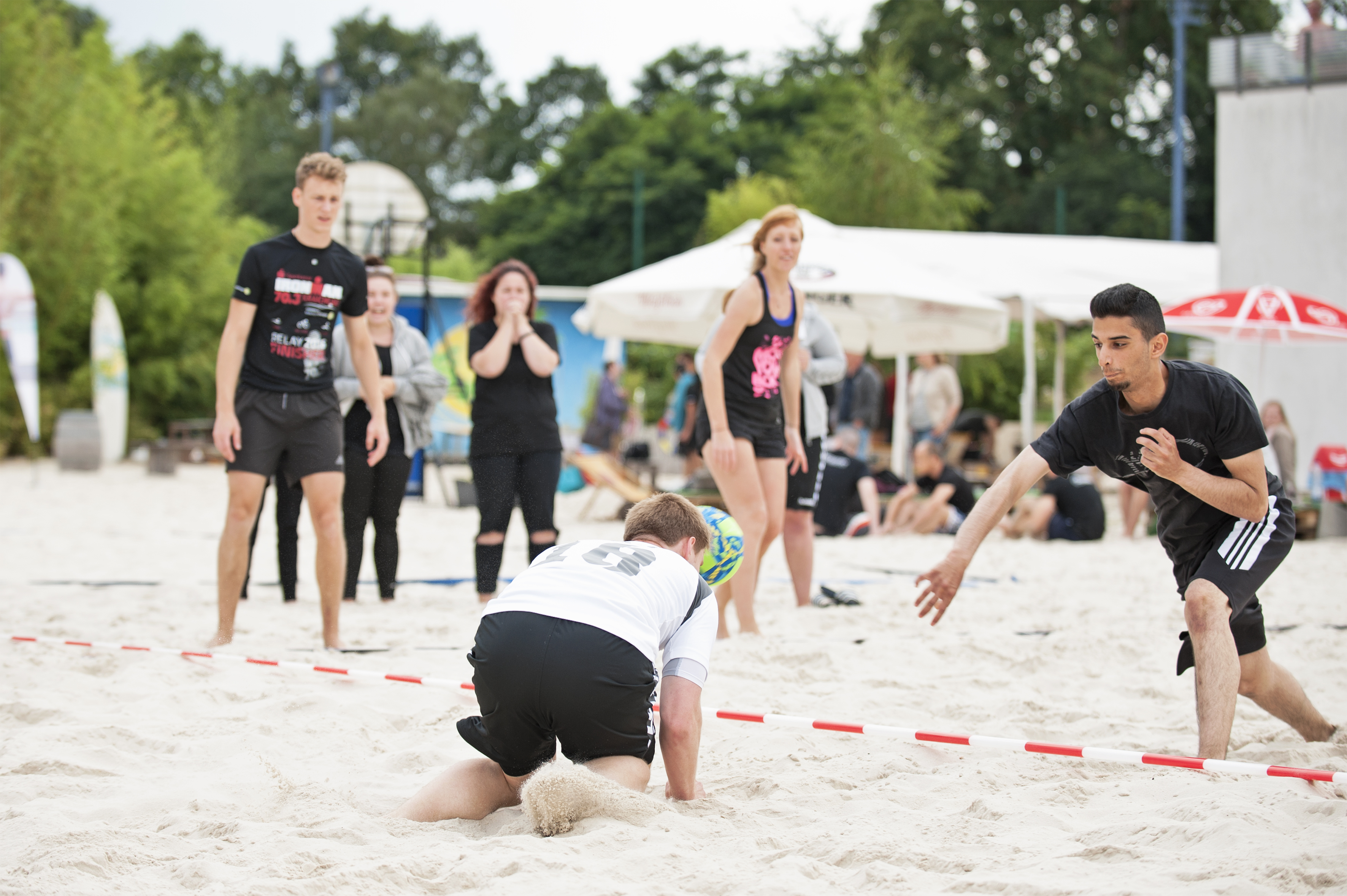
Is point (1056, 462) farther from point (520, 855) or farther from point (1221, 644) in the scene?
point (520, 855)

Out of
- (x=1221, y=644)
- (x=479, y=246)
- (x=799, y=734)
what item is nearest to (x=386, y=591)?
(x=799, y=734)

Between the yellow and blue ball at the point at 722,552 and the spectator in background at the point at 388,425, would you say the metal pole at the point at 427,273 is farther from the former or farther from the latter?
the yellow and blue ball at the point at 722,552

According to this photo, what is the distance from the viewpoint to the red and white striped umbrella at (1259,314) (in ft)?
28.0

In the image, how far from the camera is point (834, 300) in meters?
9.46

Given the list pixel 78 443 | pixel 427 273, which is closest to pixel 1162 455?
pixel 427 273

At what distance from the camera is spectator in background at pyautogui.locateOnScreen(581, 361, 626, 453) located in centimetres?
1477

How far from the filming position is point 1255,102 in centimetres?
1311

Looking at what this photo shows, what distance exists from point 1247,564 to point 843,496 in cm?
639

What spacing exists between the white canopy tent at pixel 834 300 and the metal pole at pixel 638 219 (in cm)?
2624

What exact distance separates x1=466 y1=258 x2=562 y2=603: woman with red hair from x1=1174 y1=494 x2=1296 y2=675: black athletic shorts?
2939 mm

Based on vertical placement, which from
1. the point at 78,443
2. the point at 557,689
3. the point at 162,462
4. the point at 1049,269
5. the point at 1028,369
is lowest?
the point at 162,462

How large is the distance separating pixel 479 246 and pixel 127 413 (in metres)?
25.6

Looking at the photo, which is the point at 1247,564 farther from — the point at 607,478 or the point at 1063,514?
the point at 607,478

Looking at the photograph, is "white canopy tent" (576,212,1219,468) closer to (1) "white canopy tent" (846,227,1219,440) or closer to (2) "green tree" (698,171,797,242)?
(1) "white canopy tent" (846,227,1219,440)
